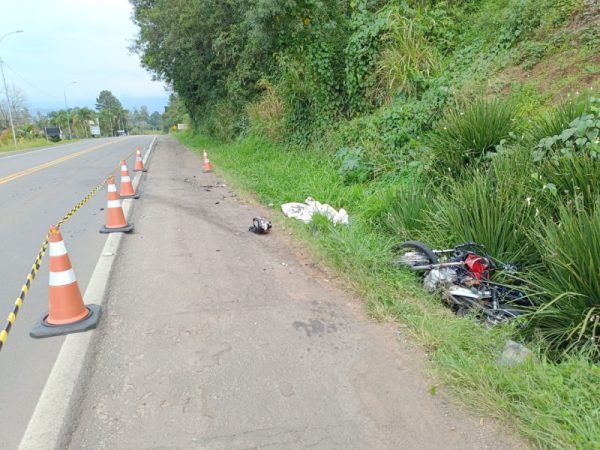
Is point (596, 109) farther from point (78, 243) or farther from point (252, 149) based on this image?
point (252, 149)

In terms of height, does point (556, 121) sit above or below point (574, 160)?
above

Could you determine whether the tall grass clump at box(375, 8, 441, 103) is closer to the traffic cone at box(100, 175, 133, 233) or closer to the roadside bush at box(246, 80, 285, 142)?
the roadside bush at box(246, 80, 285, 142)

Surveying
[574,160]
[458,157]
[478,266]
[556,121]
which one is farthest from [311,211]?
[574,160]

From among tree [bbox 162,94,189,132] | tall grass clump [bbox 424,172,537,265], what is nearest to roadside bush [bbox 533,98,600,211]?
tall grass clump [bbox 424,172,537,265]

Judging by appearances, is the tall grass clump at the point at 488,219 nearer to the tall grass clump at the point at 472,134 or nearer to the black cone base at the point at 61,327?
the tall grass clump at the point at 472,134

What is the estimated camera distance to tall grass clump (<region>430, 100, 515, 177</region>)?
18.3 feet

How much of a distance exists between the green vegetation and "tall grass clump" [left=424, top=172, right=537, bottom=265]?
16mm

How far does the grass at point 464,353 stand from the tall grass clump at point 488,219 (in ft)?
2.20

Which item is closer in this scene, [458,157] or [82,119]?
[458,157]

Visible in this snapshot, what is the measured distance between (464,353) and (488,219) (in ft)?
Answer: 6.34

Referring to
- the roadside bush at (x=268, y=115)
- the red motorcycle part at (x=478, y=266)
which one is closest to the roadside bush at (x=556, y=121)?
the red motorcycle part at (x=478, y=266)

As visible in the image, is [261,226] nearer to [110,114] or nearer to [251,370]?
[251,370]

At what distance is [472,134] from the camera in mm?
5672

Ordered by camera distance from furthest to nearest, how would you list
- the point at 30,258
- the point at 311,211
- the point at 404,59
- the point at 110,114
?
the point at 110,114 < the point at 404,59 < the point at 311,211 < the point at 30,258
